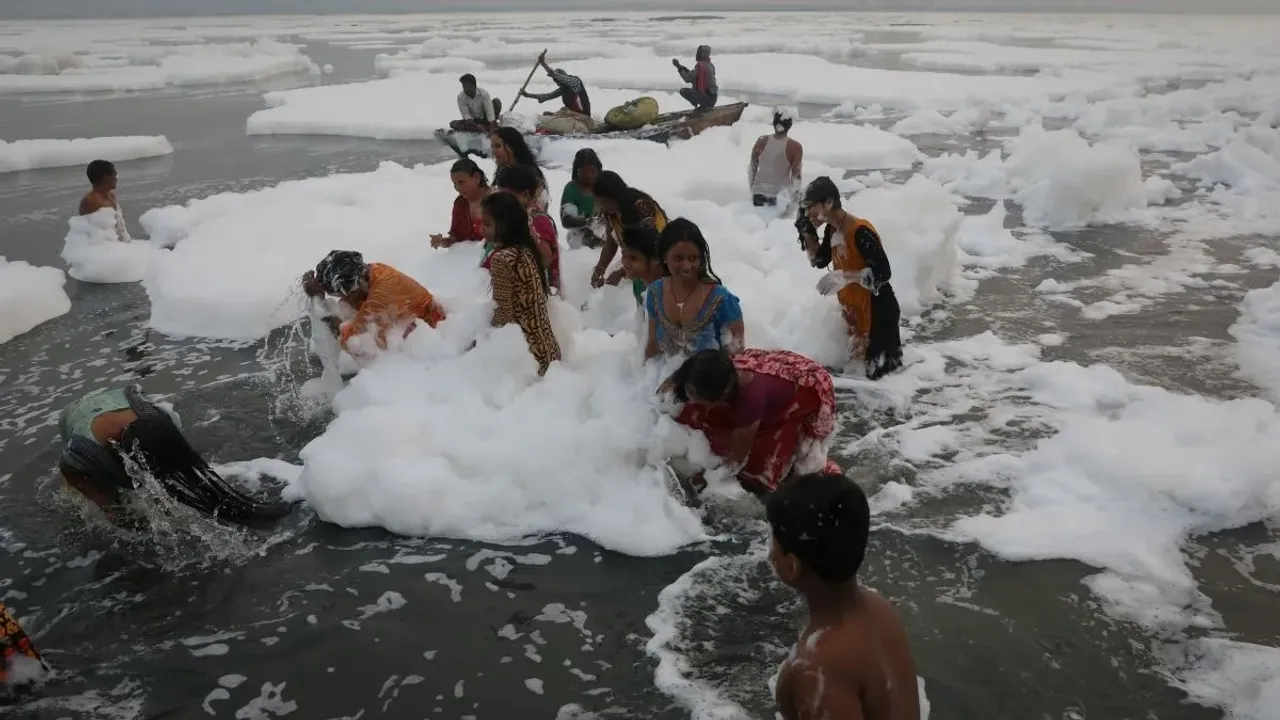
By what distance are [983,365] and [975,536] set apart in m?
2.18

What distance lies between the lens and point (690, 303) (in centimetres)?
392

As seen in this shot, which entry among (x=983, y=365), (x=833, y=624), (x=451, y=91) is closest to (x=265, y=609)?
(x=833, y=624)

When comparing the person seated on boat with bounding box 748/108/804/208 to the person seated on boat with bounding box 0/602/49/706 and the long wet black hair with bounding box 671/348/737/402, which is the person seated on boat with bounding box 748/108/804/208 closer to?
the long wet black hair with bounding box 671/348/737/402

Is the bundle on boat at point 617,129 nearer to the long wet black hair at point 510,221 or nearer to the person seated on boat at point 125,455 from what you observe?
the long wet black hair at point 510,221

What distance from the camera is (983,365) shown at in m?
5.62

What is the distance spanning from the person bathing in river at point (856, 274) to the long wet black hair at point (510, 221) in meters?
1.73

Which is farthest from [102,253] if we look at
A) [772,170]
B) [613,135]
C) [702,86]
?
[702,86]

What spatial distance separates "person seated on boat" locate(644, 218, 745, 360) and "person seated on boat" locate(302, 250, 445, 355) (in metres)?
1.72

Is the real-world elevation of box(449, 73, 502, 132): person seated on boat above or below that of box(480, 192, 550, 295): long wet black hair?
above

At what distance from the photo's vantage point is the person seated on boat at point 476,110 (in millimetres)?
11352

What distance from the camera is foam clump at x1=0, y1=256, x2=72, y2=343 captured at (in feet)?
22.5

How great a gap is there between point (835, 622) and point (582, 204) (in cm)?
494

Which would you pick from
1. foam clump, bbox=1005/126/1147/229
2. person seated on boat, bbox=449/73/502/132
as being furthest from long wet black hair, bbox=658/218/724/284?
person seated on boat, bbox=449/73/502/132

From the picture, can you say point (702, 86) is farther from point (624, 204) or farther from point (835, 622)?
point (835, 622)
